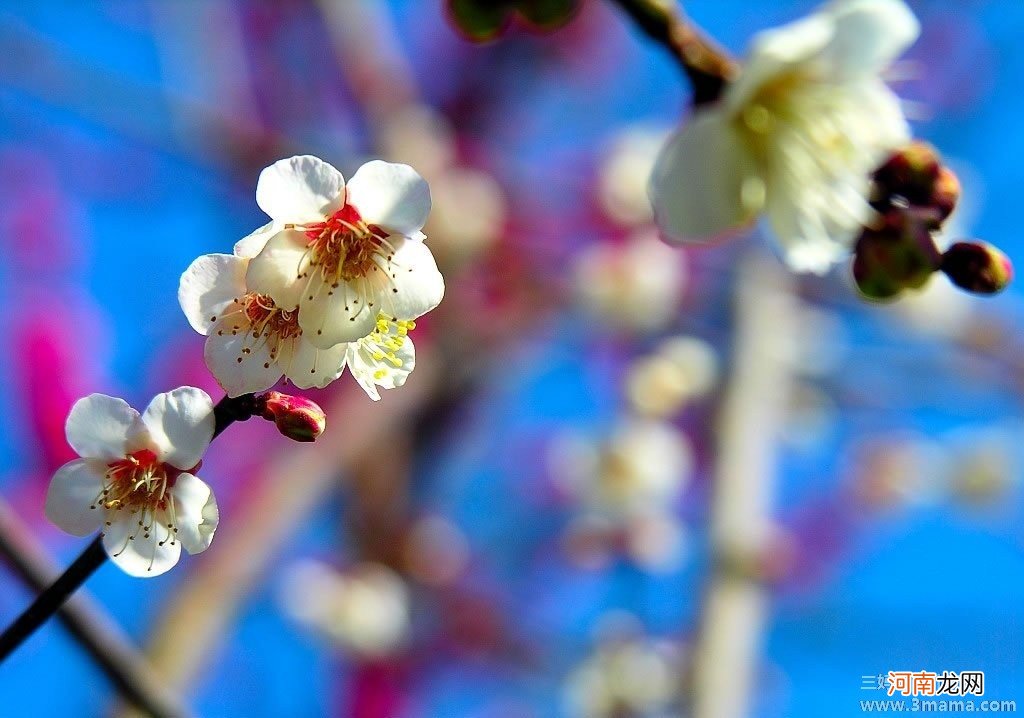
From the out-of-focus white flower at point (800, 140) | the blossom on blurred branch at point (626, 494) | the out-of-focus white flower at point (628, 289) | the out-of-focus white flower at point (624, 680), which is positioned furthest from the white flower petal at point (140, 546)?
the out-of-focus white flower at point (628, 289)

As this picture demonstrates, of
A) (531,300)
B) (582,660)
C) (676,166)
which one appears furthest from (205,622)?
(531,300)

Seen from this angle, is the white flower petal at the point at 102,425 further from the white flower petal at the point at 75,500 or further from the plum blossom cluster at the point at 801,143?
the plum blossom cluster at the point at 801,143

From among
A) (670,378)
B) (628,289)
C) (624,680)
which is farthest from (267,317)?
(628,289)

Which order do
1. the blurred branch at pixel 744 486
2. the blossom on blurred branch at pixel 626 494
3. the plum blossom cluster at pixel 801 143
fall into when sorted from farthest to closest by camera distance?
the blossom on blurred branch at pixel 626 494, the blurred branch at pixel 744 486, the plum blossom cluster at pixel 801 143

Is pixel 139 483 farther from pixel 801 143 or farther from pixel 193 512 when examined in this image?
pixel 801 143

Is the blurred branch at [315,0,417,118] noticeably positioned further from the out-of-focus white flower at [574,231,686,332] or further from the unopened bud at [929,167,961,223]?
the unopened bud at [929,167,961,223]

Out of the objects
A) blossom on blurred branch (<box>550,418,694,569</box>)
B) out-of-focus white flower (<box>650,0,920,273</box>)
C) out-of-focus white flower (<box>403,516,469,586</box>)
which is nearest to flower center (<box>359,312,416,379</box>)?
Result: out-of-focus white flower (<box>650,0,920,273</box>)

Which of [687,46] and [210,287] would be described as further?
[687,46]
